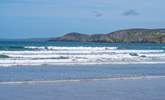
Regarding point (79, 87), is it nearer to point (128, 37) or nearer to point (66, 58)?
point (66, 58)

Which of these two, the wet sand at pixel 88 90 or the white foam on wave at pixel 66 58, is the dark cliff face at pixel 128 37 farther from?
the wet sand at pixel 88 90

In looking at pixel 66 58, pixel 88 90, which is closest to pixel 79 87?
pixel 88 90

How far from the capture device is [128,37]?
173375 mm

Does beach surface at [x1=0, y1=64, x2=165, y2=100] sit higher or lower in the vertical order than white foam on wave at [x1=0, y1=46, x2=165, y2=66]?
lower

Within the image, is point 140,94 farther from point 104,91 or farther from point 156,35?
point 156,35

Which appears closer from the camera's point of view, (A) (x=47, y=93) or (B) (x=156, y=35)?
(A) (x=47, y=93)

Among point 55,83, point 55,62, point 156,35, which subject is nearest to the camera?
point 55,83

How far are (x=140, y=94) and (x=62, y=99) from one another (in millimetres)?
3053

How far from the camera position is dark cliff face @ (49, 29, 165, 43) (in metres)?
163

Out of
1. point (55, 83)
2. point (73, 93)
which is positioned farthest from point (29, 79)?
point (73, 93)

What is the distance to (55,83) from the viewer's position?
20.0 meters

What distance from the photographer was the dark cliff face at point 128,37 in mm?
162875

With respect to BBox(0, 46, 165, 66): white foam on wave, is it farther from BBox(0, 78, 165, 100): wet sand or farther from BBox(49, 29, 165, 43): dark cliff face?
BBox(49, 29, 165, 43): dark cliff face

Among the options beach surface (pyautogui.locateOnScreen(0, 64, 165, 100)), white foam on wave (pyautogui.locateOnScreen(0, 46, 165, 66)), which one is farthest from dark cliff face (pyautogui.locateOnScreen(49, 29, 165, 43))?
beach surface (pyautogui.locateOnScreen(0, 64, 165, 100))
